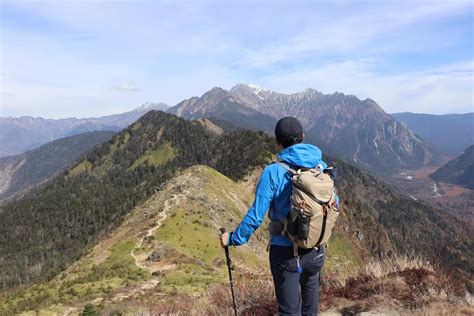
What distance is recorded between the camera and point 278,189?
663cm

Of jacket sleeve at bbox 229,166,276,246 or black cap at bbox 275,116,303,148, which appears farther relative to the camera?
black cap at bbox 275,116,303,148

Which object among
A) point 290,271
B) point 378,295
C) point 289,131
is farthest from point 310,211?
point 378,295

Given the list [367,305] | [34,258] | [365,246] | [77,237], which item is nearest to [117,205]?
[77,237]

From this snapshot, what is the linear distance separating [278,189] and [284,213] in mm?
412

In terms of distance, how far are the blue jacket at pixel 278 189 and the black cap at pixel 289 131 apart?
8.0 inches

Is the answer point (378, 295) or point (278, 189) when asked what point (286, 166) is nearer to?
point (278, 189)

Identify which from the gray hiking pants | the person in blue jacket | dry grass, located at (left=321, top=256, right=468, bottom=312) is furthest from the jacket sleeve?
dry grass, located at (left=321, top=256, right=468, bottom=312)

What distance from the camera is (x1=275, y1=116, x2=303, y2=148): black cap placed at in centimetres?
686

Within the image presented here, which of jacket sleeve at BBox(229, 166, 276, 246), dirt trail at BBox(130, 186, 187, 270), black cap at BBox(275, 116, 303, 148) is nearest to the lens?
jacket sleeve at BBox(229, 166, 276, 246)

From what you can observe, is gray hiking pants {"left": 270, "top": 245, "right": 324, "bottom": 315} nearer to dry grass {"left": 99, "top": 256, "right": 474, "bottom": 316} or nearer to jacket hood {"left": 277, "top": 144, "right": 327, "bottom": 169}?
jacket hood {"left": 277, "top": 144, "right": 327, "bottom": 169}

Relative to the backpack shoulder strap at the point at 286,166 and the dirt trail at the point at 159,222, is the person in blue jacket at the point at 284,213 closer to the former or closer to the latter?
the backpack shoulder strap at the point at 286,166

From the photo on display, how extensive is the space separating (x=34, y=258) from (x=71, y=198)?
50.2 metres

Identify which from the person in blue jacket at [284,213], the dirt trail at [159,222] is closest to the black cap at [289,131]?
the person in blue jacket at [284,213]

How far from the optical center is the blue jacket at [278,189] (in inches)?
259
